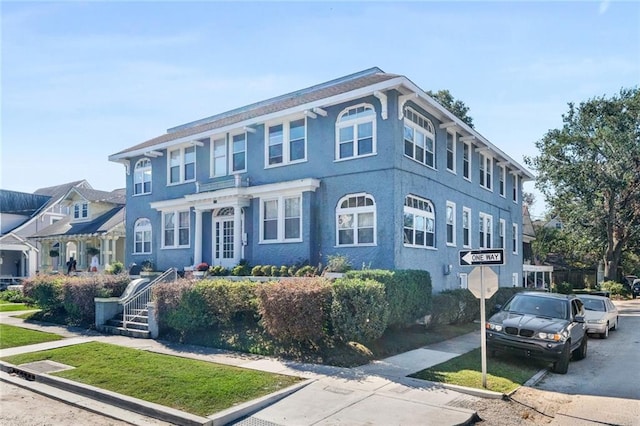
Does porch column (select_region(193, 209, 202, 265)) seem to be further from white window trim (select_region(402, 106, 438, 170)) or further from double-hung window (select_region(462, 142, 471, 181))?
double-hung window (select_region(462, 142, 471, 181))

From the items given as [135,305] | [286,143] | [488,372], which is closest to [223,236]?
[286,143]

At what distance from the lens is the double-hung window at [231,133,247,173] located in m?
20.8

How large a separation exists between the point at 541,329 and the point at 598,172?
1231 inches

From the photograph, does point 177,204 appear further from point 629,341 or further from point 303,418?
point 629,341

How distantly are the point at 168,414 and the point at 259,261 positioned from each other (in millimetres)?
11632

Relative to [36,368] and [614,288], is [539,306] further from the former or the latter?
[614,288]

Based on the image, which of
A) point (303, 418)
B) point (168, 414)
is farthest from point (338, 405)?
point (168, 414)

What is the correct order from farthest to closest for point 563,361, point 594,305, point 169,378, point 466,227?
point 466,227 < point 594,305 < point 563,361 < point 169,378

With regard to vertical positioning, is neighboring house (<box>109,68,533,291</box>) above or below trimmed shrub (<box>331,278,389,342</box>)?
above

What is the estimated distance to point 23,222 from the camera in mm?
42938

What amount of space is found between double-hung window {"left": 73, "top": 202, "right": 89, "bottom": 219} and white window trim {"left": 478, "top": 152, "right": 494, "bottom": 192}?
25.6 m

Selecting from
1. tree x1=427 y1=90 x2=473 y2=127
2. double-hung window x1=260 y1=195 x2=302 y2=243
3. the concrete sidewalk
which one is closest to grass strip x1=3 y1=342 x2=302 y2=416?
the concrete sidewalk

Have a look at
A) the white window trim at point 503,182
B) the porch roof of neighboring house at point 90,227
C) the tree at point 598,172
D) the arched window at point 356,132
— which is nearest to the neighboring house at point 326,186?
the arched window at point 356,132

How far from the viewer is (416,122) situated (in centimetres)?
1828
